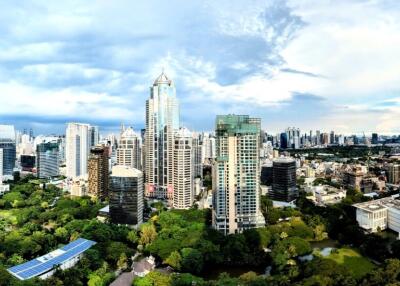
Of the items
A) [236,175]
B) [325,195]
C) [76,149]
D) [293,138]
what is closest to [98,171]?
[76,149]

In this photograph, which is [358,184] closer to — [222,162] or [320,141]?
[222,162]

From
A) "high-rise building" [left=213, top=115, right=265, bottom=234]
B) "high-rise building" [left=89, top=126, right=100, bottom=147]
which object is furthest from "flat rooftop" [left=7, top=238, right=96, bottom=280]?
"high-rise building" [left=89, top=126, right=100, bottom=147]

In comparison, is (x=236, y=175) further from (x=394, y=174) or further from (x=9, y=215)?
(x=394, y=174)

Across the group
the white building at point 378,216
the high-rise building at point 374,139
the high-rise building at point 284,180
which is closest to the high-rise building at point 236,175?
the white building at point 378,216

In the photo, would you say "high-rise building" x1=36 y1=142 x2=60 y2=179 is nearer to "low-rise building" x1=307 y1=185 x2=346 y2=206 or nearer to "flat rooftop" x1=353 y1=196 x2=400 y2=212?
"low-rise building" x1=307 y1=185 x2=346 y2=206

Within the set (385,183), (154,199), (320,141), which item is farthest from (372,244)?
(320,141)
